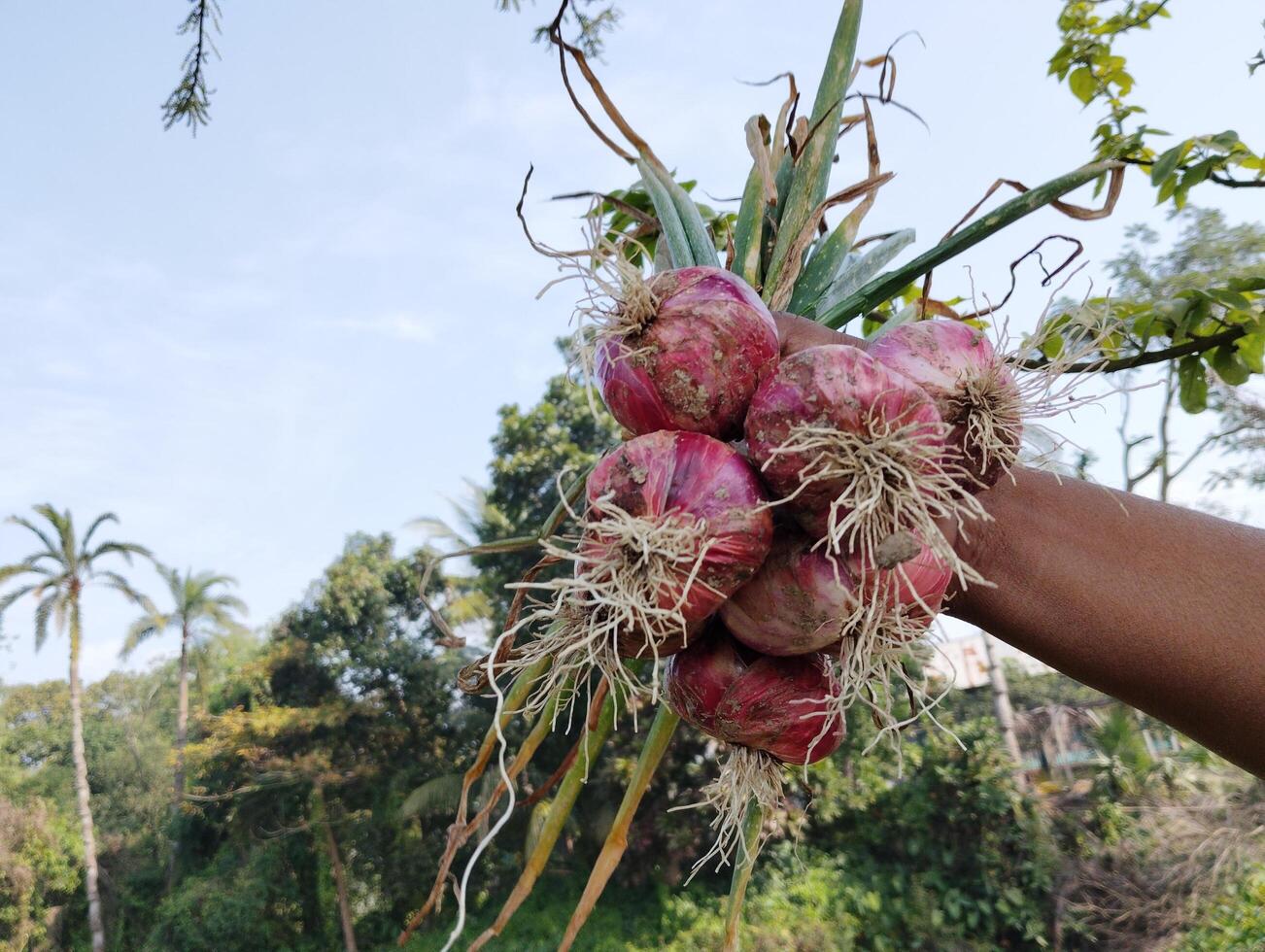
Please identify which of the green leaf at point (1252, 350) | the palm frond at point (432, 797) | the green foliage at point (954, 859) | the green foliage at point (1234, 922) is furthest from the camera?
the palm frond at point (432, 797)

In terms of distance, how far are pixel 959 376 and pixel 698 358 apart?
32 centimetres

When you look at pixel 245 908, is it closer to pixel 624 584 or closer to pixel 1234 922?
pixel 1234 922

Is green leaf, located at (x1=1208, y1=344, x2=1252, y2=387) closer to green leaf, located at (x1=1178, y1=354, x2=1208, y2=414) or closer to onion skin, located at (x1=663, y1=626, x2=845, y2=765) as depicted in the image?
green leaf, located at (x1=1178, y1=354, x2=1208, y2=414)

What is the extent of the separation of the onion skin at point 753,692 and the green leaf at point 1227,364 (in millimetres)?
1550

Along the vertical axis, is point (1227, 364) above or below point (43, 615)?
below

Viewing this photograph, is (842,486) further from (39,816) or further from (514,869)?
(39,816)

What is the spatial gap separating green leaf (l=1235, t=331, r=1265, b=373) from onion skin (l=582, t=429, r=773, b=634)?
5.41 ft

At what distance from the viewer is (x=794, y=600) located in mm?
896

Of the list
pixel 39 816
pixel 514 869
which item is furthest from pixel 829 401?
pixel 39 816

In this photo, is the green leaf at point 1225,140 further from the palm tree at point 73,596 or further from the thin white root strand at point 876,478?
the palm tree at point 73,596

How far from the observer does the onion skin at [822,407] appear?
2.83 feet

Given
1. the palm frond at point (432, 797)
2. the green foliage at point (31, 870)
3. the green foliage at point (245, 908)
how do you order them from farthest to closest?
the green foliage at point (31, 870), the green foliage at point (245, 908), the palm frond at point (432, 797)

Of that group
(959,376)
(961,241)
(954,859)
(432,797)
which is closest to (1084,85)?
(961,241)

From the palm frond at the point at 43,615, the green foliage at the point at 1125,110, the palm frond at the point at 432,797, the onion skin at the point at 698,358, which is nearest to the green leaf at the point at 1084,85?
the green foliage at the point at 1125,110
